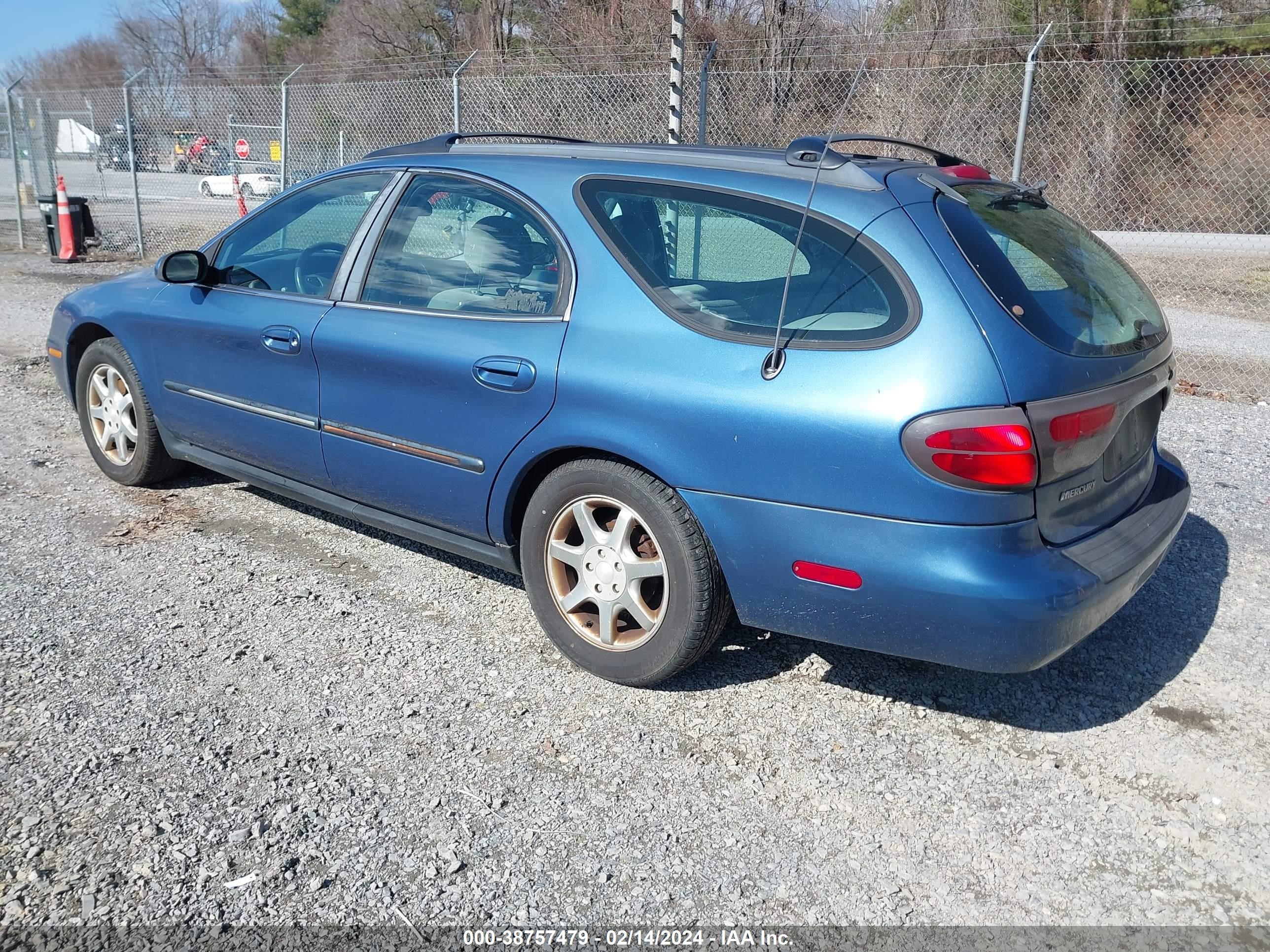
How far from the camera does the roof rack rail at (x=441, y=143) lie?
13.5ft

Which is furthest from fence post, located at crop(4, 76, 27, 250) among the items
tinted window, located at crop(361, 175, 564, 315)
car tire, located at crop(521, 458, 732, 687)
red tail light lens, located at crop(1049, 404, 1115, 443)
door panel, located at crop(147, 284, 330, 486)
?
red tail light lens, located at crop(1049, 404, 1115, 443)

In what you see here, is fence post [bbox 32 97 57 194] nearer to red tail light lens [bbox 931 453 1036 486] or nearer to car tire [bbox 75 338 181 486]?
car tire [bbox 75 338 181 486]

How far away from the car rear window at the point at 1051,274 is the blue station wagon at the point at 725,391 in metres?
0.01

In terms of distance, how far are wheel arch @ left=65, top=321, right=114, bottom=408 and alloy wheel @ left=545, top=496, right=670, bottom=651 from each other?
299cm

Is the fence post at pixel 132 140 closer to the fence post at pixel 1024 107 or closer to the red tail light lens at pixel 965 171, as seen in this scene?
the fence post at pixel 1024 107

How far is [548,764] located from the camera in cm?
300

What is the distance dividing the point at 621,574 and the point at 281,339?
1.82 metres

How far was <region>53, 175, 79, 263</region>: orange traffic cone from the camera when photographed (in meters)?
14.3

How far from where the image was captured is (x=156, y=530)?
4.65 m

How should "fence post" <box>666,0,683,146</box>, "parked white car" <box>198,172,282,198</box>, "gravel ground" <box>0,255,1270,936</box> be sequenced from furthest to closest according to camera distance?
1. "parked white car" <box>198,172,282,198</box>
2. "fence post" <box>666,0,683,146</box>
3. "gravel ground" <box>0,255,1270,936</box>

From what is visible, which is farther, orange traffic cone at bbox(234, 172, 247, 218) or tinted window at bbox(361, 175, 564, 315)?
orange traffic cone at bbox(234, 172, 247, 218)

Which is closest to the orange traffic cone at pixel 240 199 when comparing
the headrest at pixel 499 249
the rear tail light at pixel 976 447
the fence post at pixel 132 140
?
the fence post at pixel 132 140

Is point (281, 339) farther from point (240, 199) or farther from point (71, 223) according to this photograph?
point (71, 223)

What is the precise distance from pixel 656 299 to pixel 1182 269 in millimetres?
13602
